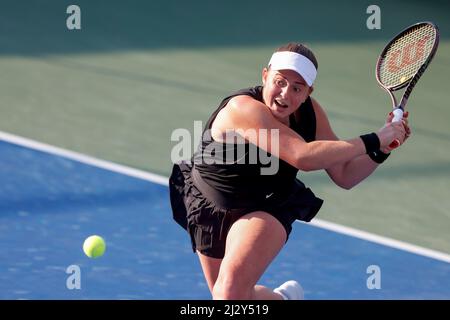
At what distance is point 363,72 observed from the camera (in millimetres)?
12258

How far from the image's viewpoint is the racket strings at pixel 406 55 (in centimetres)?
693

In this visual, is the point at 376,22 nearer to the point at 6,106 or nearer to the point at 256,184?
the point at 6,106

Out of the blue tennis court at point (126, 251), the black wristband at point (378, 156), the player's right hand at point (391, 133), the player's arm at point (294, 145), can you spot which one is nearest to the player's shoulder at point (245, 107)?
the player's arm at point (294, 145)

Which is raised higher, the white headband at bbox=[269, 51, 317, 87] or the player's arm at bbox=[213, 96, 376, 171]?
the white headband at bbox=[269, 51, 317, 87]

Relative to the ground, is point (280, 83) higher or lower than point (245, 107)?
higher

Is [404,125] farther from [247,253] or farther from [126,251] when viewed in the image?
[126,251]

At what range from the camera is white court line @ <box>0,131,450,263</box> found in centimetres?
882

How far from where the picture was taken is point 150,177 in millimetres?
9531

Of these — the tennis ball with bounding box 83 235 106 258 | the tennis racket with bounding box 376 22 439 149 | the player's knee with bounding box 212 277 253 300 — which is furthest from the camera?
the tennis ball with bounding box 83 235 106 258

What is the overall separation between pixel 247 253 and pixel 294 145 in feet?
2.00

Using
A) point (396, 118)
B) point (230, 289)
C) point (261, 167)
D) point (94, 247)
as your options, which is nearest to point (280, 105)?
point (261, 167)

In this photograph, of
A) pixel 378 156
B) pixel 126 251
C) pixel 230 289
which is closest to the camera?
pixel 230 289

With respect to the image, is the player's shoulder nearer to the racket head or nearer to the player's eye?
the player's eye

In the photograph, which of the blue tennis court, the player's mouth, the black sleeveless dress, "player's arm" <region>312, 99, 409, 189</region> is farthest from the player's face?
the blue tennis court
